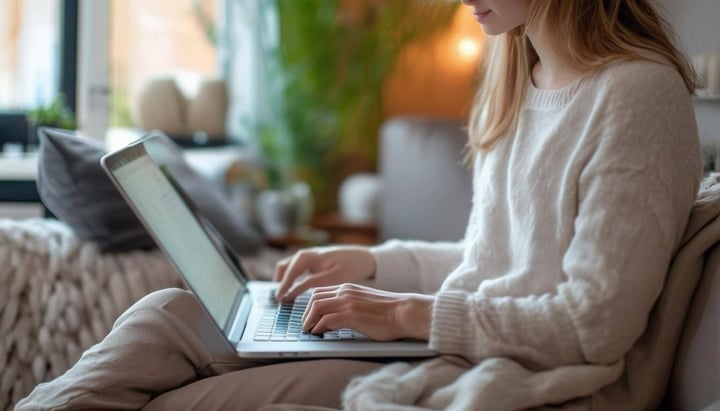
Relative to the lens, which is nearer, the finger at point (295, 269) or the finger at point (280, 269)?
the finger at point (295, 269)

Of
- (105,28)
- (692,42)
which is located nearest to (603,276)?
(692,42)

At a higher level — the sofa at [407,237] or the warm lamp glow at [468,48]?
the warm lamp glow at [468,48]

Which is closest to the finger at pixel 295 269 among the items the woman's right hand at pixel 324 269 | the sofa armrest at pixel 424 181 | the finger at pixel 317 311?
the woman's right hand at pixel 324 269

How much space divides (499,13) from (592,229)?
13.1 inches

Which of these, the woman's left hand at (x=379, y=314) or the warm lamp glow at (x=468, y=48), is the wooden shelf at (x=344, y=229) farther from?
the woman's left hand at (x=379, y=314)

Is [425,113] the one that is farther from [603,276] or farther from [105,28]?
[603,276]

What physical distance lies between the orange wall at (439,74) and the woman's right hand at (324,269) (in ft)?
7.64

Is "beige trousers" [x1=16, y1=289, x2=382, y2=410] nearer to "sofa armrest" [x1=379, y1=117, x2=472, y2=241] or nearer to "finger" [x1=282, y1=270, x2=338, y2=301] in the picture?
"finger" [x1=282, y1=270, x2=338, y2=301]

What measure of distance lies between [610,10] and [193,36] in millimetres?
3021

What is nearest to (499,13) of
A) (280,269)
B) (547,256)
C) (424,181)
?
(547,256)

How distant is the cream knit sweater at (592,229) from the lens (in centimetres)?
97

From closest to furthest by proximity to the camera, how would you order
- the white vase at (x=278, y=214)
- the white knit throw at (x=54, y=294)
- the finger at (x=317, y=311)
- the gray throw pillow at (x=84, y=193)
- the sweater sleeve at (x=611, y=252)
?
1. the sweater sleeve at (x=611, y=252)
2. the finger at (x=317, y=311)
3. the white knit throw at (x=54, y=294)
4. the gray throw pillow at (x=84, y=193)
5. the white vase at (x=278, y=214)

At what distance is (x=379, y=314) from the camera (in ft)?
3.51

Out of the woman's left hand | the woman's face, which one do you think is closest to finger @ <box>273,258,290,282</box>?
the woman's left hand
